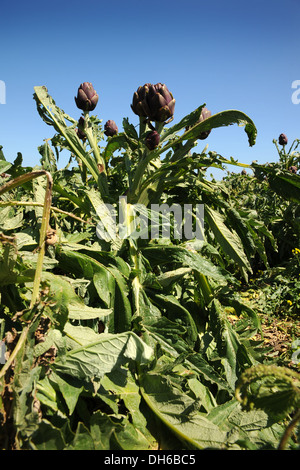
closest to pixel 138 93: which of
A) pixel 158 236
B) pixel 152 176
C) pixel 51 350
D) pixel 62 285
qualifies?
pixel 152 176

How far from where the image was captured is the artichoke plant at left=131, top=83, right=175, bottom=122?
5.24 feet

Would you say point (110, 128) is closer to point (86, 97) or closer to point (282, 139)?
point (86, 97)

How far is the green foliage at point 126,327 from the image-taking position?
2.55 feet

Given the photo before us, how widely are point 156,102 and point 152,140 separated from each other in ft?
0.68

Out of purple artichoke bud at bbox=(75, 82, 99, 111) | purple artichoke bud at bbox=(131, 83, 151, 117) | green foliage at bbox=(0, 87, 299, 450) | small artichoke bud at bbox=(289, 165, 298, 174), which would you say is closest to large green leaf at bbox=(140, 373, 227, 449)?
green foliage at bbox=(0, 87, 299, 450)

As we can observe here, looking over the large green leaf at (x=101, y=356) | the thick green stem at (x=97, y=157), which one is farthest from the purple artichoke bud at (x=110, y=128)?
the large green leaf at (x=101, y=356)

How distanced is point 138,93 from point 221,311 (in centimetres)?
105

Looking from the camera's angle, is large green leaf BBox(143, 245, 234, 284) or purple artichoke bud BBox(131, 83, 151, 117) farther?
purple artichoke bud BBox(131, 83, 151, 117)

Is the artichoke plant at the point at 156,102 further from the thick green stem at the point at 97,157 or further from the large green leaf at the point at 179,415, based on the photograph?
the large green leaf at the point at 179,415

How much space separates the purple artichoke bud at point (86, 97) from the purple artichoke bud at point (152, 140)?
0.53 m

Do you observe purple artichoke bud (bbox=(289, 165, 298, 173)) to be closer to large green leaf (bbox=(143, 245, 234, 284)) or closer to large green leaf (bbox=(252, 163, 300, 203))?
large green leaf (bbox=(252, 163, 300, 203))

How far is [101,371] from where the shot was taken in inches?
36.4

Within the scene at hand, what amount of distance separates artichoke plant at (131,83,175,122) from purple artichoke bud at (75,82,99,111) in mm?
311
